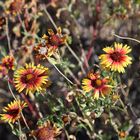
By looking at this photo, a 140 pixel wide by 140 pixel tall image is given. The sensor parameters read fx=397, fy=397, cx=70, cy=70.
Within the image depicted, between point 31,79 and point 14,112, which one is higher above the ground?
point 31,79

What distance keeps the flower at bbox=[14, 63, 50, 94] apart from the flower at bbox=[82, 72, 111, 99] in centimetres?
17

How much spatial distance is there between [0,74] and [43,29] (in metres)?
1.16

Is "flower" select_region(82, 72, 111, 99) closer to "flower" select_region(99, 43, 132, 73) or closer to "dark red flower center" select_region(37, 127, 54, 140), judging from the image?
"flower" select_region(99, 43, 132, 73)

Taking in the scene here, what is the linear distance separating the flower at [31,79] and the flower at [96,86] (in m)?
0.17

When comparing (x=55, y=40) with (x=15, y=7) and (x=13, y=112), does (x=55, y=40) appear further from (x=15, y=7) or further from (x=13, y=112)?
(x=15, y=7)

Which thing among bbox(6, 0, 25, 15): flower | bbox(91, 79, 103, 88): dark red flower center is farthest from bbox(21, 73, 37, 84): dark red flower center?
bbox(6, 0, 25, 15): flower

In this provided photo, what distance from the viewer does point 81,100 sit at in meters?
1.70

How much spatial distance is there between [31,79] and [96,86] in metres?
0.26

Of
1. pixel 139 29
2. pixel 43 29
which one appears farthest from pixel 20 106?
pixel 43 29

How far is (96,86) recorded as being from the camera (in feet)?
5.06

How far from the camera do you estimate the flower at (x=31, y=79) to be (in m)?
1.57

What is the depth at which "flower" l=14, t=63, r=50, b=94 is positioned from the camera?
1.57 meters

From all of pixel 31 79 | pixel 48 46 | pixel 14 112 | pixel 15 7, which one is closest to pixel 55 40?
pixel 48 46

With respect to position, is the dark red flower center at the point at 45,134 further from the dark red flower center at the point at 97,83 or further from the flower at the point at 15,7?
the flower at the point at 15,7
